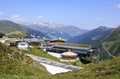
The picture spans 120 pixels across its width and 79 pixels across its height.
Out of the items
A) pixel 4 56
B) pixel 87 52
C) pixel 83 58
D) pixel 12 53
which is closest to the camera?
pixel 4 56

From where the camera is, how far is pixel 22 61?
31.6 meters

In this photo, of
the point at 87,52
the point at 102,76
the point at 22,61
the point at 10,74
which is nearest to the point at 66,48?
the point at 87,52

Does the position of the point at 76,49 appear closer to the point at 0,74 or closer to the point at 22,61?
the point at 22,61

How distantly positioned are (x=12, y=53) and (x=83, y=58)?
64350mm

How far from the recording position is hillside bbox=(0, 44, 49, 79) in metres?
24.2

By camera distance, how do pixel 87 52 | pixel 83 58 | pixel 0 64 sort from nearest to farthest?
1. pixel 0 64
2. pixel 83 58
3. pixel 87 52

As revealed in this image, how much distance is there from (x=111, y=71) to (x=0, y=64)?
1298 cm

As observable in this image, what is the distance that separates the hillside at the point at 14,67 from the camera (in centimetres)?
2424

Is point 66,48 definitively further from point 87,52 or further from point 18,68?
point 18,68

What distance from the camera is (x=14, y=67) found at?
27.0 meters

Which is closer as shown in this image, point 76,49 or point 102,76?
point 102,76

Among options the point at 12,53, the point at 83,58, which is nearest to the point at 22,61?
the point at 12,53

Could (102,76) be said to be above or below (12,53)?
below

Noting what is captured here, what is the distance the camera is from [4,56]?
96.3 ft
